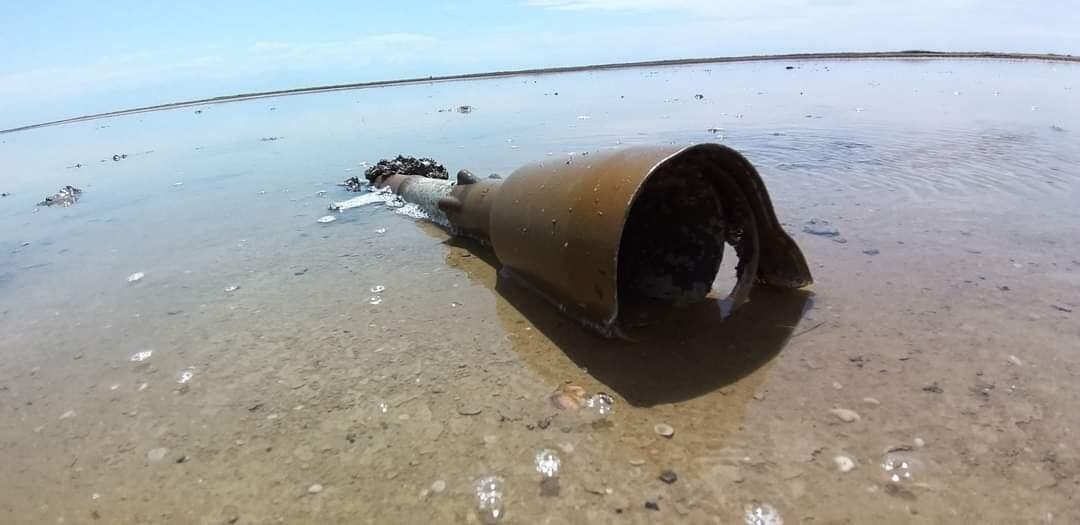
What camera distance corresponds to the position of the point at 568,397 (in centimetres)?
263

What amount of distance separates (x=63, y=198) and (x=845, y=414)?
1194cm

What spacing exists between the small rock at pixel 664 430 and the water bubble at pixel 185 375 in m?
2.61

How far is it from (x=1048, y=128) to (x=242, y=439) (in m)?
11.0

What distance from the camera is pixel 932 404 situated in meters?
2.32

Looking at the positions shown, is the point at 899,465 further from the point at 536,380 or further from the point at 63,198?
the point at 63,198

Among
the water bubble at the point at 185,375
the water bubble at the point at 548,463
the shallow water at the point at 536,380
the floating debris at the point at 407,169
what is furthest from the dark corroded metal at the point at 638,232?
the floating debris at the point at 407,169

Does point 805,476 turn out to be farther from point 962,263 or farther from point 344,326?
point 344,326

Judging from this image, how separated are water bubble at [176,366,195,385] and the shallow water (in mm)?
12

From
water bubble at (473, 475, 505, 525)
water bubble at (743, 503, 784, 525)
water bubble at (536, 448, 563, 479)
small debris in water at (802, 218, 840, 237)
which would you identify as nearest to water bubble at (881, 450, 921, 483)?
water bubble at (743, 503, 784, 525)

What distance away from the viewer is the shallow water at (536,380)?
204 centimetres

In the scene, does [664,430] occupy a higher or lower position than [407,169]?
lower

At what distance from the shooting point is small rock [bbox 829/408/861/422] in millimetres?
2279

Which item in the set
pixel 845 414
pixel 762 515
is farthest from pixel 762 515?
pixel 845 414

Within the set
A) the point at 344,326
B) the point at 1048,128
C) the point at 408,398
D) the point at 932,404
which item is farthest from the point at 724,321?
the point at 1048,128
